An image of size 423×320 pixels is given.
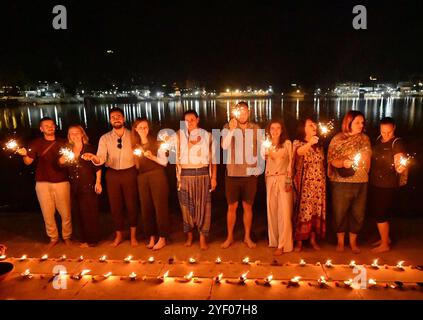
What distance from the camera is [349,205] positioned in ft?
18.0

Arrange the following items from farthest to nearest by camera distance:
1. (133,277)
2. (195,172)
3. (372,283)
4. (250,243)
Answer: (250,243), (195,172), (133,277), (372,283)

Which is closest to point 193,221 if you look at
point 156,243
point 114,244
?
point 156,243

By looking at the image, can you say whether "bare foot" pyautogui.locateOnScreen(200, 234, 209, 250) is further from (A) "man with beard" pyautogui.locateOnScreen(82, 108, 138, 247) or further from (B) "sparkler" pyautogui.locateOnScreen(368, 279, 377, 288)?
(B) "sparkler" pyautogui.locateOnScreen(368, 279, 377, 288)

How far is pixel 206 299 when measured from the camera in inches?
165

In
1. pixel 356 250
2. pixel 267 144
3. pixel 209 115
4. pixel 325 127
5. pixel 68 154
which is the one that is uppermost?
pixel 325 127

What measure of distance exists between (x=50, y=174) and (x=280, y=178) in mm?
3733

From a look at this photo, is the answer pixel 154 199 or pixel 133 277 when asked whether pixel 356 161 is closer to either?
pixel 154 199

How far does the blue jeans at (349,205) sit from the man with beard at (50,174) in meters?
4.40

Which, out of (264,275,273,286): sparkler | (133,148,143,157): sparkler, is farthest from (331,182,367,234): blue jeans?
(133,148,143,157): sparkler

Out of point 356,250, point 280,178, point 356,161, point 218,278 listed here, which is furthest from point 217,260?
point 356,161

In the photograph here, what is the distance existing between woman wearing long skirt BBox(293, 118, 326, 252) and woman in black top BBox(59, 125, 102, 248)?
3.25 metres

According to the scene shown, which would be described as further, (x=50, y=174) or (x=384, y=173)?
(x=50, y=174)

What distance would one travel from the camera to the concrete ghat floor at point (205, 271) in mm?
4309

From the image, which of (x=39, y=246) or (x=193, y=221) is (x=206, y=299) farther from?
(x=39, y=246)
